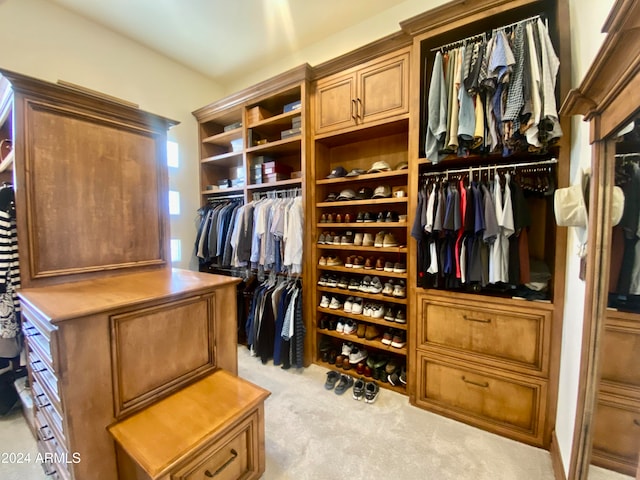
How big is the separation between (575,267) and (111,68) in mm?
3926

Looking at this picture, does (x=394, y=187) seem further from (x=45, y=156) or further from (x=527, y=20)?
(x=45, y=156)

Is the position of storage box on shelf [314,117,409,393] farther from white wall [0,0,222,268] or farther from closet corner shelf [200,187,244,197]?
white wall [0,0,222,268]

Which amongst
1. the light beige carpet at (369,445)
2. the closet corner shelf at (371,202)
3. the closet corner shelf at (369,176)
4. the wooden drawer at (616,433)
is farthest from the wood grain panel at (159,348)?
the wooden drawer at (616,433)

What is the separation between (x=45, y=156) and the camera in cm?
137

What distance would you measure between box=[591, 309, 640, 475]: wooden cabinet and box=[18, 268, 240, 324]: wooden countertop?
158cm

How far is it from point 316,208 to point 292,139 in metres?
0.68

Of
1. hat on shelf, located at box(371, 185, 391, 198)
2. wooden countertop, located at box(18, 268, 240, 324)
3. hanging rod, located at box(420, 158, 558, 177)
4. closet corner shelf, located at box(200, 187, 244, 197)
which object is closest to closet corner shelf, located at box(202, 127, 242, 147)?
closet corner shelf, located at box(200, 187, 244, 197)

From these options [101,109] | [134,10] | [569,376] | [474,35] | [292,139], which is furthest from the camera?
[292,139]

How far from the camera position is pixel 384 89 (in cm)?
196

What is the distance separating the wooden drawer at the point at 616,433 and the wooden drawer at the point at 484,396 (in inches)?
29.4

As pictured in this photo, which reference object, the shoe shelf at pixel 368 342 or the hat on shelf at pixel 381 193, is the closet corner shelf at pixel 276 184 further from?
the shoe shelf at pixel 368 342

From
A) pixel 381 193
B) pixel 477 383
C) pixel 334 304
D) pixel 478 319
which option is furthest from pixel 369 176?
pixel 477 383

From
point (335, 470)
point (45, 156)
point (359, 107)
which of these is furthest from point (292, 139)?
point (335, 470)

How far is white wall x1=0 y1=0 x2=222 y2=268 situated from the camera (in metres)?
2.00
